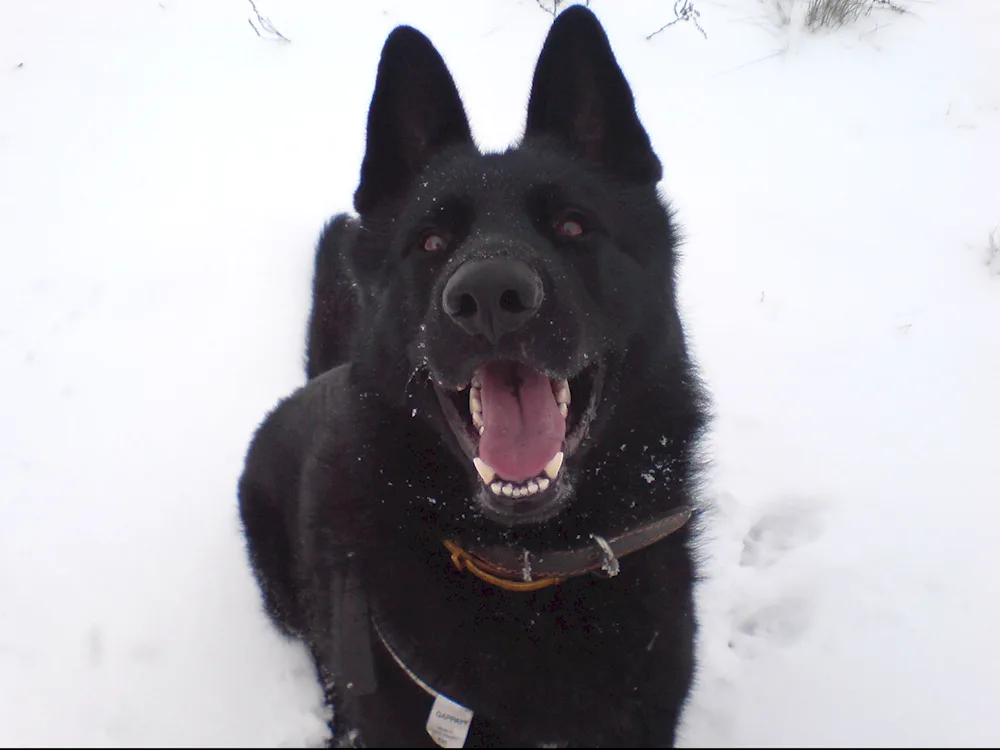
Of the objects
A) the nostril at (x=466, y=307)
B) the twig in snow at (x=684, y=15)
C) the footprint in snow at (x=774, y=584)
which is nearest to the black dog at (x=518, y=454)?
the nostril at (x=466, y=307)

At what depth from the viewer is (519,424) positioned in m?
1.41

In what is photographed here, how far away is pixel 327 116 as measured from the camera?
479cm

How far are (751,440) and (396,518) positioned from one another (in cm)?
175

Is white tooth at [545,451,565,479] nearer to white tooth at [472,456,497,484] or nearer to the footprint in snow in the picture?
white tooth at [472,456,497,484]

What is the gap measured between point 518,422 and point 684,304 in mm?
2267

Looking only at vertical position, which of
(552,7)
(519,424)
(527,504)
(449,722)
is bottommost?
(449,722)

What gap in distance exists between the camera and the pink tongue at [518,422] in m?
1.37

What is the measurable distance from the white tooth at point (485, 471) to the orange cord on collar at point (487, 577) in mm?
299

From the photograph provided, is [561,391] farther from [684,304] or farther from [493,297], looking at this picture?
[684,304]

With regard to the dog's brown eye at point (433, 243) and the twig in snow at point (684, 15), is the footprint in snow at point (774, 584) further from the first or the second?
the twig in snow at point (684, 15)

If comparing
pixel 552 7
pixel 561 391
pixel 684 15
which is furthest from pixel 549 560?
pixel 552 7

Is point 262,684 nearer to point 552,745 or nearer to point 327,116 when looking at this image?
point 552,745

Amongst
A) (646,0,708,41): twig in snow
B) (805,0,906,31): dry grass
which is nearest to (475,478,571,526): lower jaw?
(646,0,708,41): twig in snow

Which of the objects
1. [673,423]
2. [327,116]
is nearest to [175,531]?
[673,423]
